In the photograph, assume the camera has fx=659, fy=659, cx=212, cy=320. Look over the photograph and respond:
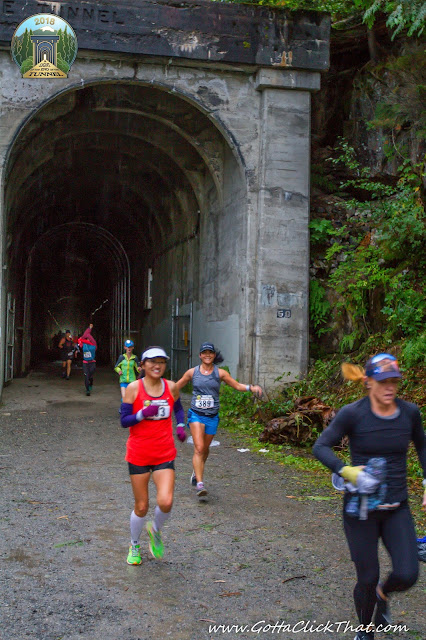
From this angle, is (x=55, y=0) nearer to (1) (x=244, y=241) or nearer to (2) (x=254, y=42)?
(2) (x=254, y=42)

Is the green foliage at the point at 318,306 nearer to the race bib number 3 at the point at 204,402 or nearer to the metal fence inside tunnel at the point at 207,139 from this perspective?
the metal fence inside tunnel at the point at 207,139

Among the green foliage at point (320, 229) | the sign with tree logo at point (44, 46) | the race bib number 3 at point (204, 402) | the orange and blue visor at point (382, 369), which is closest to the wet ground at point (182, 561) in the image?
the race bib number 3 at point (204, 402)

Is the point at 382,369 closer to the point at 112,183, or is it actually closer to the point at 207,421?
the point at 207,421

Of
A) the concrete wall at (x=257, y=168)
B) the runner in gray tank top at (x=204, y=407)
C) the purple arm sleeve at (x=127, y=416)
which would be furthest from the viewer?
the concrete wall at (x=257, y=168)

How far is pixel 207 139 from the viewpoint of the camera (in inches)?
658

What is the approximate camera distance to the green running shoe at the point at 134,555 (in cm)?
532

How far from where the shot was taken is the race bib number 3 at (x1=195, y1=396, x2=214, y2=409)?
26.3 feet

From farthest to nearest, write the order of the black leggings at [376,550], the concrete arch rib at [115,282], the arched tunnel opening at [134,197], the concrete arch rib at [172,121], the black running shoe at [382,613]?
1. the concrete arch rib at [115,282]
2. the arched tunnel opening at [134,197]
3. the concrete arch rib at [172,121]
4. the black running shoe at [382,613]
5. the black leggings at [376,550]

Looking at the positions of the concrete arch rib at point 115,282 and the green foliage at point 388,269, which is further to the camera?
the concrete arch rib at point 115,282

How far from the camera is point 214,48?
47.3ft

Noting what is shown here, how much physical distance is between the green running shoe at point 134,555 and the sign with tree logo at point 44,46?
11436 millimetres

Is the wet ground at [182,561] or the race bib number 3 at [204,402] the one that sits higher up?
the race bib number 3 at [204,402]

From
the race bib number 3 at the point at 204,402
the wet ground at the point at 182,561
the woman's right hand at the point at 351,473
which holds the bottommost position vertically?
the wet ground at the point at 182,561

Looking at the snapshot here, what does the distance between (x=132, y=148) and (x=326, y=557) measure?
16534 millimetres
